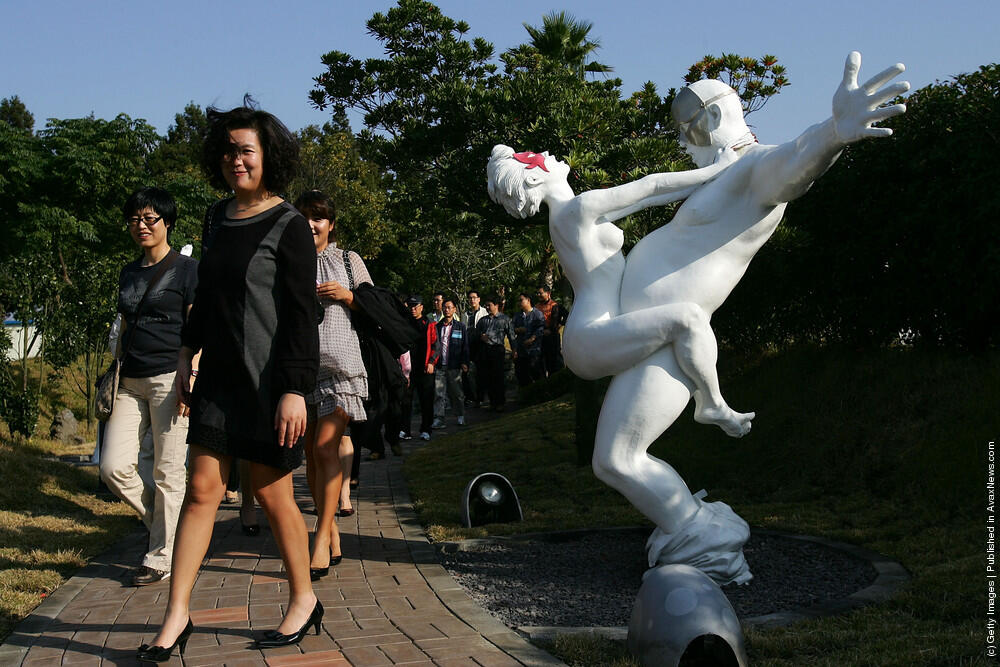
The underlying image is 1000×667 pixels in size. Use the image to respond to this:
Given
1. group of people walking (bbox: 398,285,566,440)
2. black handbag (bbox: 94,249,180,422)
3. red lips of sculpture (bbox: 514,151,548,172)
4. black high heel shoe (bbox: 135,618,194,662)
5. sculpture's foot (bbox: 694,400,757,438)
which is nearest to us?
black high heel shoe (bbox: 135,618,194,662)

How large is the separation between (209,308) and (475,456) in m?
6.00

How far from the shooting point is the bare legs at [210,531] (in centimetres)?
Answer: 339

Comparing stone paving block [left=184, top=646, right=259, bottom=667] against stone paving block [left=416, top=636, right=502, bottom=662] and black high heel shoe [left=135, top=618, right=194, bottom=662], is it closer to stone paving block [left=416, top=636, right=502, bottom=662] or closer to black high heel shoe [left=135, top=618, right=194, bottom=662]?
black high heel shoe [left=135, top=618, right=194, bottom=662]

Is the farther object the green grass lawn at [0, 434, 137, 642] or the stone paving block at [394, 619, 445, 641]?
the green grass lawn at [0, 434, 137, 642]

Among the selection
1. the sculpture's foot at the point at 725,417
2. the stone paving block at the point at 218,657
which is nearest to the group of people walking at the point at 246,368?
the stone paving block at the point at 218,657

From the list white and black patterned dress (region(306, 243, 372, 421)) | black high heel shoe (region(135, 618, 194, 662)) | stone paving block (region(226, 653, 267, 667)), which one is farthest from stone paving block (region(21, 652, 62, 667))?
white and black patterned dress (region(306, 243, 372, 421))

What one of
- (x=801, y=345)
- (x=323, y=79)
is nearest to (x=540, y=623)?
(x=801, y=345)

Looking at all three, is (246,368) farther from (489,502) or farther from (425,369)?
(425,369)

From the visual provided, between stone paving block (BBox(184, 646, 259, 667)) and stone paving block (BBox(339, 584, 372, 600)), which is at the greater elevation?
stone paving block (BBox(339, 584, 372, 600))

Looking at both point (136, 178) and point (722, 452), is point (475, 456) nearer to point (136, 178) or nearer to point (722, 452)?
point (722, 452)

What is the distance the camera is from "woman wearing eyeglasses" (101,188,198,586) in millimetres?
4930

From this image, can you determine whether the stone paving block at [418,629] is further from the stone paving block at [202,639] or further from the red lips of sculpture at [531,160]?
the red lips of sculpture at [531,160]

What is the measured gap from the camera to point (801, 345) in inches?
321

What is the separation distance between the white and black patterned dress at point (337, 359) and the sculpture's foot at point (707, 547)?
1.74m
